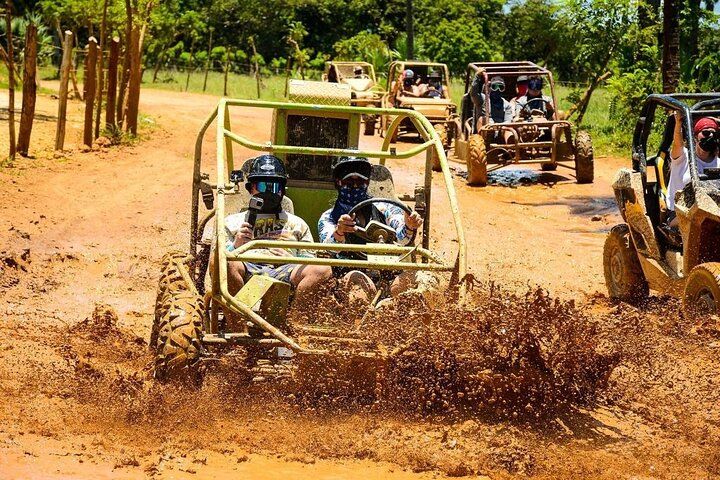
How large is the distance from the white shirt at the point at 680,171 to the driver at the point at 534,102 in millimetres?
9027

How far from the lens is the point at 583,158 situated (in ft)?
57.2

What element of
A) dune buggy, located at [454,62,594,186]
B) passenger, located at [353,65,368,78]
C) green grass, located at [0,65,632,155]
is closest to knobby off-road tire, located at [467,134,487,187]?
dune buggy, located at [454,62,594,186]

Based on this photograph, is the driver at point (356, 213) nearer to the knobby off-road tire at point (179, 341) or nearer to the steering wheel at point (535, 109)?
the knobby off-road tire at point (179, 341)

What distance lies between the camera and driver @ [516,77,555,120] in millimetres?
17719

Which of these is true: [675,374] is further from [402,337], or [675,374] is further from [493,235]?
[493,235]

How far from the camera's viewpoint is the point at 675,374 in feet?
23.8

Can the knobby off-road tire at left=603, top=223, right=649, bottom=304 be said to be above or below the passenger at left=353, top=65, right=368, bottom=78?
below

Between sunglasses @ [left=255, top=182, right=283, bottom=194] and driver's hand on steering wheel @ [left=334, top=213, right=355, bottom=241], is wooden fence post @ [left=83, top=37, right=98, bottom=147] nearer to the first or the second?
sunglasses @ [left=255, top=182, right=283, bottom=194]

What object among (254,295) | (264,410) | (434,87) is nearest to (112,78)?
(434,87)

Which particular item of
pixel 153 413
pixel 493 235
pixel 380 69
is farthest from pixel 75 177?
pixel 380 69

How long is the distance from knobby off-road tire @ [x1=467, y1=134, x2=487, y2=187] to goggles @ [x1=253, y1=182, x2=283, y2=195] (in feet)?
32.3

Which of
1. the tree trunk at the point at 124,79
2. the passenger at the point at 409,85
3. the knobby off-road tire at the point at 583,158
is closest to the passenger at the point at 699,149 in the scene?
the knobby off-road tire at the point at 583,158

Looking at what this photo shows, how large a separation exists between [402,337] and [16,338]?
2.89 meters

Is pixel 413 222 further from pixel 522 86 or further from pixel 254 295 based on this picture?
pixel 522 86
